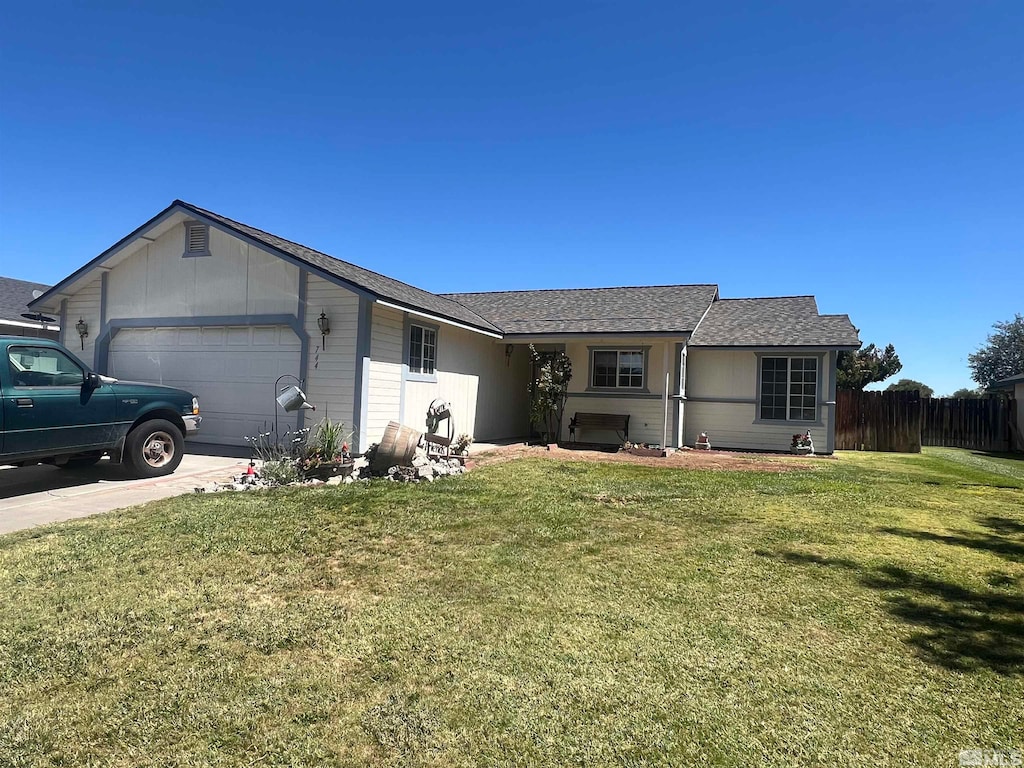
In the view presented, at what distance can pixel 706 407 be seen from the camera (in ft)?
48.7

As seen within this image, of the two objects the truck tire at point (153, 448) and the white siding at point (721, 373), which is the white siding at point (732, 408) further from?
the truck tire at point (153, 448)

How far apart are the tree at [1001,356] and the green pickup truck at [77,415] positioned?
54083 millimetres

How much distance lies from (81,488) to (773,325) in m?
15.6

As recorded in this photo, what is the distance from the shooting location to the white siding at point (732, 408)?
13945mm

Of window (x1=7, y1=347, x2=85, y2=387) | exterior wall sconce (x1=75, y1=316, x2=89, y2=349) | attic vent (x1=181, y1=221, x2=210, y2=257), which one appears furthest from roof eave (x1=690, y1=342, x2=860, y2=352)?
exterior wall sconce (x1=75, y1=316, x2=89, y2=349)

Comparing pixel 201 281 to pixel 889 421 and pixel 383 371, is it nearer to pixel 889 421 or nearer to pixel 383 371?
pixel 383 371

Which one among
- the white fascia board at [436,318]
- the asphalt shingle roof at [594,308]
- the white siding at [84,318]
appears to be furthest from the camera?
the white siding at [84,318]

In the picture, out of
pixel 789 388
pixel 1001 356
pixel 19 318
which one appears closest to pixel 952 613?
pixel 789 388

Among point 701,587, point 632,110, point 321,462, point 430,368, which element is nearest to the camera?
point 701,587

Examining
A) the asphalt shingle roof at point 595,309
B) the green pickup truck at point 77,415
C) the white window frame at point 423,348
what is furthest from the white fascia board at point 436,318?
the green pickup truck at point 77,415

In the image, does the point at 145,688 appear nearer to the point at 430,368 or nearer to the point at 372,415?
the point at 372,415

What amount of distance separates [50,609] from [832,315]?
1735cm

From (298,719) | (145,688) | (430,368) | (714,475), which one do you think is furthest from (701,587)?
(430,368)

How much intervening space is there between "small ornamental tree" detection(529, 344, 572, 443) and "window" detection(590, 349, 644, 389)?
0.85 m
